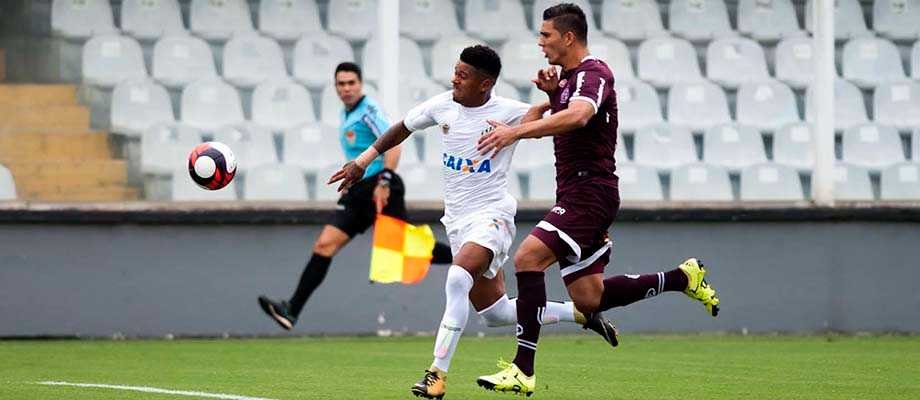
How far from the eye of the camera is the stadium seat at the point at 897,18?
45.0ft

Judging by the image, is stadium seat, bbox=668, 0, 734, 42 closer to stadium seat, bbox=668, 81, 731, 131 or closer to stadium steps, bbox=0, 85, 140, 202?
stadium seat, bbox=668, 81, 731, 131

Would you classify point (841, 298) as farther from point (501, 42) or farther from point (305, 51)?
point (305, 51)

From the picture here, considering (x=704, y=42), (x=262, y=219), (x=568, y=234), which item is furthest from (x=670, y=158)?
(x=568, y=234)

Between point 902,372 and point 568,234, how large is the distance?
2.62 metres

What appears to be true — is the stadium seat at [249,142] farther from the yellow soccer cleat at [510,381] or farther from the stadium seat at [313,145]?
the yellow soccer cleat at [510,381]

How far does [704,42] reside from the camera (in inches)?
538

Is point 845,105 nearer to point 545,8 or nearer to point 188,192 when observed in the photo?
point 545,8

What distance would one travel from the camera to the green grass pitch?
7777 mm

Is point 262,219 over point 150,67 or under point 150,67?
under

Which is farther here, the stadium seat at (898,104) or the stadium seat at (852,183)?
the stadium seat at (898,104)

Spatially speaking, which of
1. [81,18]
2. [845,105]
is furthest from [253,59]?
[845,105]

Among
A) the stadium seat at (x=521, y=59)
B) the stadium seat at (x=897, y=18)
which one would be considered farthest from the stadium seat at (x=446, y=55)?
the stadium seat at (x=897, y=18)

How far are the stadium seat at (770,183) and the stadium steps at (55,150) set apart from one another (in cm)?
485

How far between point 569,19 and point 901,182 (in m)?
6.51
